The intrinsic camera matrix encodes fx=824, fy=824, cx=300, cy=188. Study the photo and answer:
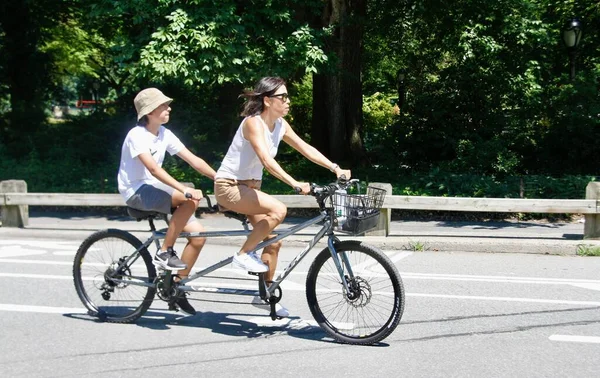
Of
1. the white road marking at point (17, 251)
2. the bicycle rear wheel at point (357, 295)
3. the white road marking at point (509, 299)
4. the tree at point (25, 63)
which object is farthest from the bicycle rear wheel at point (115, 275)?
the tree at point (25, 63)

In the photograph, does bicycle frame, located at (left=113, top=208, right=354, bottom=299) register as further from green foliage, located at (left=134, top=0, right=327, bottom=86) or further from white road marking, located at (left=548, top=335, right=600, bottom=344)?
green foliage, located at (left=134, top=0, right=327, bottom=86)

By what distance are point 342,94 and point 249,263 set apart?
12760 mm

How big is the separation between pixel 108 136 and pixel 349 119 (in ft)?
23.1

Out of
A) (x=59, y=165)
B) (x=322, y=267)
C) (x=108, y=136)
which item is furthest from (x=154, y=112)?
(x=108, y=136)

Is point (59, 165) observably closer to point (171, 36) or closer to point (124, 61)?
point (124, 61)

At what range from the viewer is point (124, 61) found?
14.4 m

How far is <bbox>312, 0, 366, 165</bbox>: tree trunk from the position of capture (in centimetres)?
1705

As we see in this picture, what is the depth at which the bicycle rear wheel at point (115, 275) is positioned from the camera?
653cm

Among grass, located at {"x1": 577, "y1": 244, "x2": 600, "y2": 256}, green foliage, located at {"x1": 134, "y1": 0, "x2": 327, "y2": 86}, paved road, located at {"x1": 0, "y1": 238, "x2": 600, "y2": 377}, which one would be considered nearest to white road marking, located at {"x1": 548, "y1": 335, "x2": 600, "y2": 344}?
paved road, located at {"x1": 0, "y1": 238, "x2": 600, "y2": 377}

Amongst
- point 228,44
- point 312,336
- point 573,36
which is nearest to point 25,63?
point 228,44

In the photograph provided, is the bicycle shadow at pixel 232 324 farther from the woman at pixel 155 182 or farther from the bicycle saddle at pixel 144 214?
the bicycle saddle at pixel 144 214

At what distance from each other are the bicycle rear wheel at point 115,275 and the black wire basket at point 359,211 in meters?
1.73

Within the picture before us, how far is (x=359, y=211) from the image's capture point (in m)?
5.59

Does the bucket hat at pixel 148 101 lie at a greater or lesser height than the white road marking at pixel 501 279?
greater
